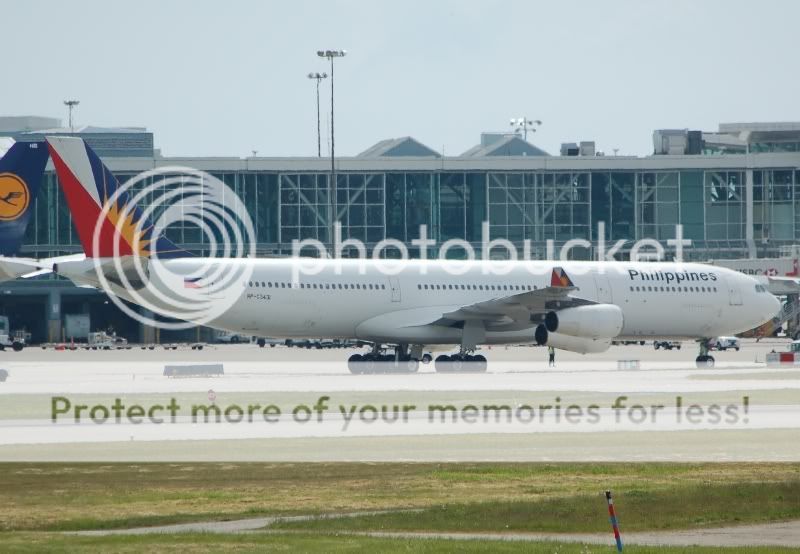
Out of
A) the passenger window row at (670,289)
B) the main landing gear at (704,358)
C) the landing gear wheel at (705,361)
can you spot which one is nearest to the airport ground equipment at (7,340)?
the passenger window row at (670,289)

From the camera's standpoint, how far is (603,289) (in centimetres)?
5350

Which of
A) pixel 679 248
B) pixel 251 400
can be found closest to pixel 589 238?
pixel 679 248

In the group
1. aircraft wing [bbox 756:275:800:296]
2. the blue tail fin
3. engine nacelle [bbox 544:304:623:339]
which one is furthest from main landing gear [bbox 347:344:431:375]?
aircraft wing [bbox 756:275:800:296]

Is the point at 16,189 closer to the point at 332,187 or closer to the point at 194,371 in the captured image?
the point at 194,371

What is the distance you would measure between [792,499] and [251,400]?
18.1 metres

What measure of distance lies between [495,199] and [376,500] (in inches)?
3157

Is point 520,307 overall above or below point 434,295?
below

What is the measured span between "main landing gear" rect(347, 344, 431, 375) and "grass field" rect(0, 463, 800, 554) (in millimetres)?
25292

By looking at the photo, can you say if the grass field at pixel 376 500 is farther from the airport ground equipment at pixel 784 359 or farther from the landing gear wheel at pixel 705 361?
the airport ground equipment at pixel 784 359

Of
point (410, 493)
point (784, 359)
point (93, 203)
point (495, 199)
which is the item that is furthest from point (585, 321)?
point (495, 199)

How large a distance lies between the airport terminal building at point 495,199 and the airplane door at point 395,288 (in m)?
45.5

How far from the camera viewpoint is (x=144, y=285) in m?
45.3

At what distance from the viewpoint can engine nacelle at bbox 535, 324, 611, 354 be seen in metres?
49.6

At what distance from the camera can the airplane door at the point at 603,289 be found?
2098 inches
